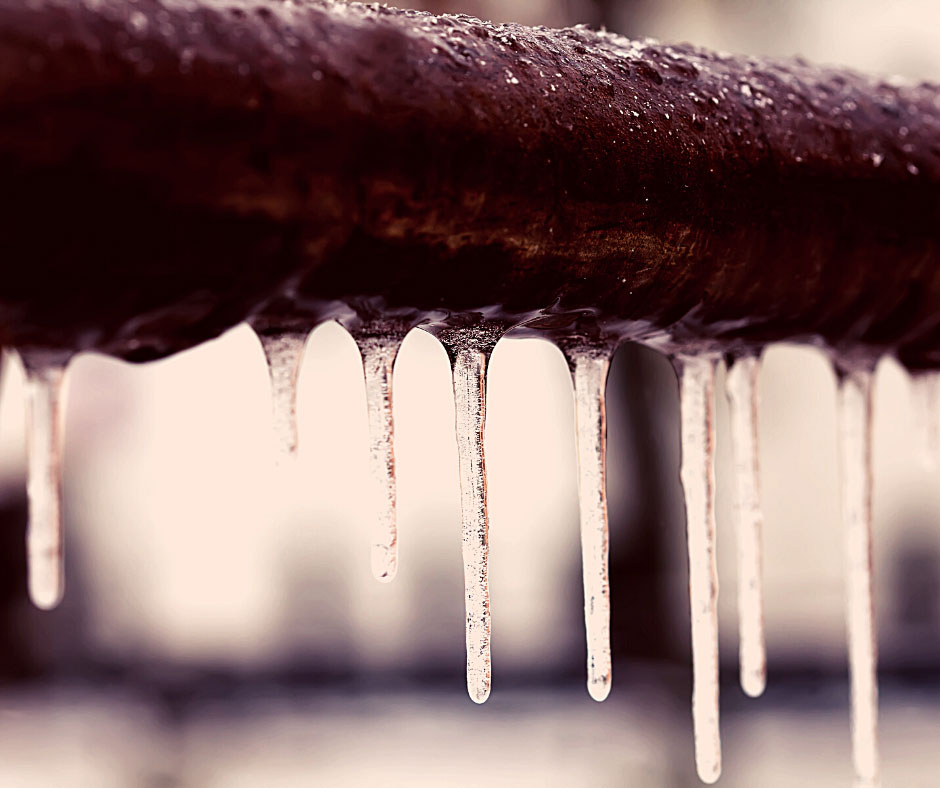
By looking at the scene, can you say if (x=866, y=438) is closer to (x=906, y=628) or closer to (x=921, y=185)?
(x=921, y=185)

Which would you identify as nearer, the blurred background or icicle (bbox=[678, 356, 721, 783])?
icicle (bbox=[678, 356, 721, 783])

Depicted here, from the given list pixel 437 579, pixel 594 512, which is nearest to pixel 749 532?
pixel 594 512

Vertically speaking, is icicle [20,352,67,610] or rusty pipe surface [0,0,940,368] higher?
rusty pipe surface [0,0,940,368]

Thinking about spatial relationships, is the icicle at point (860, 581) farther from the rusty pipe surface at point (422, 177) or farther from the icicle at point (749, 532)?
the rusty pipe surface at point (422, 177)

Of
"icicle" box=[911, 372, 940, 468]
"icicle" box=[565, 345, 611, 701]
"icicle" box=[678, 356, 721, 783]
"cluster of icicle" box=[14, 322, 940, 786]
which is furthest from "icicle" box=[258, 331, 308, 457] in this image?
"icicle" box=[911, 372, 940, 468]

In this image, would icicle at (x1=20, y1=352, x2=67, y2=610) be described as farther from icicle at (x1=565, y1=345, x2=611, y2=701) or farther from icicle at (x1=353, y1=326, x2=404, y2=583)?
icicle at (x1=565, y1=345, x2=611, y2=701)
